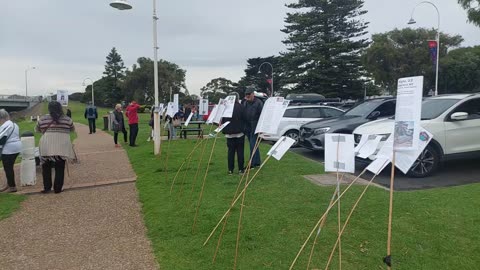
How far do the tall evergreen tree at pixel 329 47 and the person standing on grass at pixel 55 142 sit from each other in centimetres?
4197

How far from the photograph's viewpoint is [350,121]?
10828 mm

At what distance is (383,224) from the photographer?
499 centimetres

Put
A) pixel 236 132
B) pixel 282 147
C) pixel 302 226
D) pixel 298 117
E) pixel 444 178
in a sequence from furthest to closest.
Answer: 1. pixel 298 117
2. pixel 236 132
3. pixel 444 178
4. pixel 302 226
5. pixel 282 147

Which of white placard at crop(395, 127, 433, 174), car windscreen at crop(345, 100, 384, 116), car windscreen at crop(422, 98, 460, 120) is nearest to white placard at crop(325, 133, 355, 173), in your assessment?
white placard at crop(395, 127, 433, 174)

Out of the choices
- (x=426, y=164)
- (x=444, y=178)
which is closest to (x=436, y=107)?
(x=426, y=164)

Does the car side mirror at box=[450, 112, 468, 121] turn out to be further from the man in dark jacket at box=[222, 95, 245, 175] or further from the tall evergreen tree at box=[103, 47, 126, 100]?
the tall evergreen tree at box=[103, 47, 126, 100]

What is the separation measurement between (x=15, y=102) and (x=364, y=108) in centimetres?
8528

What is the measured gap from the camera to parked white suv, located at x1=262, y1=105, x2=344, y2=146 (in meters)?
13.8

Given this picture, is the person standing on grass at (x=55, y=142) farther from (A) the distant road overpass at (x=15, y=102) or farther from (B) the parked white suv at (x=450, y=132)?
(A) the distant road overpass at (x=15, y=102)

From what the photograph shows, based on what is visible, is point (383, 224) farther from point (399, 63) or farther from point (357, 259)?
point (399, 63)

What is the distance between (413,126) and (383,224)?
2.36 m

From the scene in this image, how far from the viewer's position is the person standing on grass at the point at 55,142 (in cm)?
747

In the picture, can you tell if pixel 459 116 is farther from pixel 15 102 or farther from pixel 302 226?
pixel 15 102

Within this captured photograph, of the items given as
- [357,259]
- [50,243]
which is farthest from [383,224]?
[50,243]
